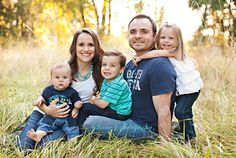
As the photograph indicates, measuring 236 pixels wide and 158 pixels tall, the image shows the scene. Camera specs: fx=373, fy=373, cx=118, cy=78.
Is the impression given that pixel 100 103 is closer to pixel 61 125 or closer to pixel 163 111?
pixel 61 125

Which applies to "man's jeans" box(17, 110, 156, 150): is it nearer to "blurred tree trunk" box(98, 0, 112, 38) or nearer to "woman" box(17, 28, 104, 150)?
"woman" box(17, 28, 104, 150)

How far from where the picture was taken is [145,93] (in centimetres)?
296

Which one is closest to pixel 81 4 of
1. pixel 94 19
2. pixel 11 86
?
pixel 94 19

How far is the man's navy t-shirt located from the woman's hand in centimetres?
57

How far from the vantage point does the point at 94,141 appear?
2.97 meters

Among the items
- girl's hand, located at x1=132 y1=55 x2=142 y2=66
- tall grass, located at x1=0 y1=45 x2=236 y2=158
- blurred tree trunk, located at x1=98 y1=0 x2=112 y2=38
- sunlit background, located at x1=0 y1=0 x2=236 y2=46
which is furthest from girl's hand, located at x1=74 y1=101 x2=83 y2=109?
blurred tree trunk, located at x1=98 y1=0 x2=112 y2=38

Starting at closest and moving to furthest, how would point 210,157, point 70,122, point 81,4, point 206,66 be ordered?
point 210,157 < point 70,122 < point 206,66 < point 81,4

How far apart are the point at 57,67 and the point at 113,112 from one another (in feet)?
2.05

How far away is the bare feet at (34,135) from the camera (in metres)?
3.01

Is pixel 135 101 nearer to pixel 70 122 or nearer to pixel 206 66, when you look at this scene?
pixel 70 122

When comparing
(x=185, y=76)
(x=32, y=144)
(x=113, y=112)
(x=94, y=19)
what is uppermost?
(x=94, y=19)

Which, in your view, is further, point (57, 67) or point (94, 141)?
point (57, 67)

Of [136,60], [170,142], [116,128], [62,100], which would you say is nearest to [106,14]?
[62,100]

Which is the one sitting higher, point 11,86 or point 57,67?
point 57,67
